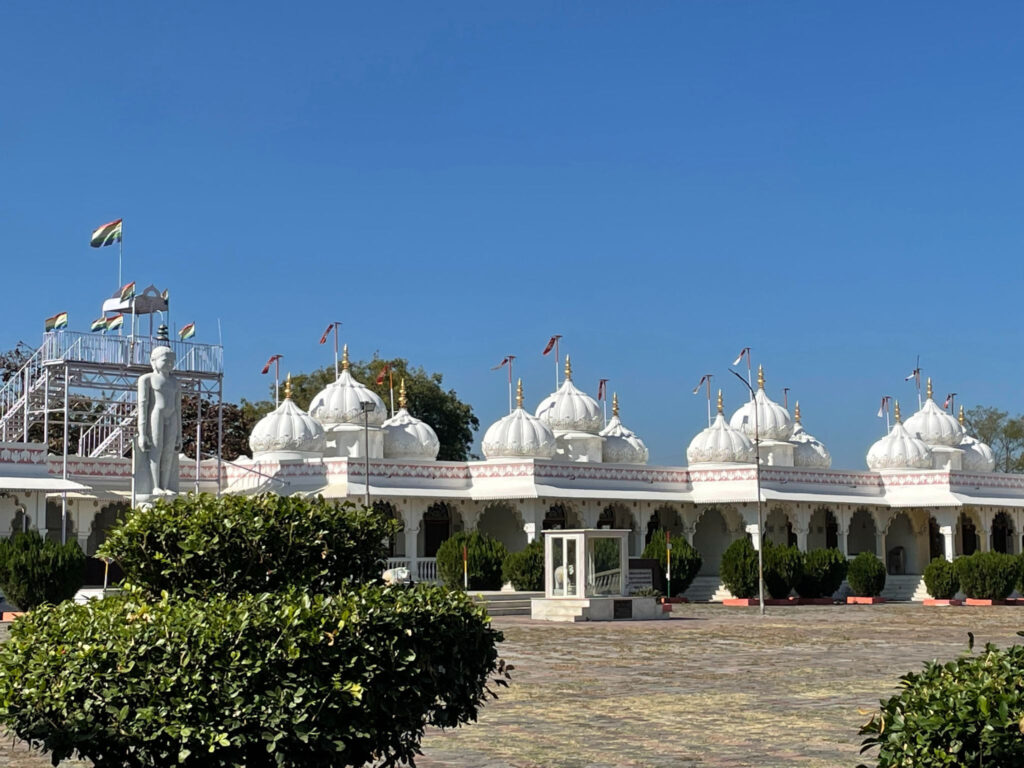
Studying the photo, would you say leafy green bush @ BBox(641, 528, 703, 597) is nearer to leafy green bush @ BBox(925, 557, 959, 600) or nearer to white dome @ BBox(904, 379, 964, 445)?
leafy green bush @ BBox(925, 557, 959, 600)

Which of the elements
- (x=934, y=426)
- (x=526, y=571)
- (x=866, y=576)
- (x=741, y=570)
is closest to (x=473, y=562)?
(x=526, y=571)

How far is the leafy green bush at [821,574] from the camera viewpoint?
125 feet

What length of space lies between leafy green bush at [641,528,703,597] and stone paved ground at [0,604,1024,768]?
1095cm

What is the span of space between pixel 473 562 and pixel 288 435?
8.07 meters

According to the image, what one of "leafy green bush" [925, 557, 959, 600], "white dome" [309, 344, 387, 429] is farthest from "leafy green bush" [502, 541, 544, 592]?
"leafy green bush" [925, 557, 959, 600]

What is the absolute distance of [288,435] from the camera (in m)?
40.1

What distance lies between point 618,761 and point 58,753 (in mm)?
4252

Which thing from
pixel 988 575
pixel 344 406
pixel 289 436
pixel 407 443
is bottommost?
pixel 988 575

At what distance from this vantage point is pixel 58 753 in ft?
22.0

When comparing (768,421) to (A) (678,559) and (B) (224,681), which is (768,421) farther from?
(B) (224,681)

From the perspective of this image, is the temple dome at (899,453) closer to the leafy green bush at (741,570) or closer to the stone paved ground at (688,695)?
the leafy green bush at (741,570)

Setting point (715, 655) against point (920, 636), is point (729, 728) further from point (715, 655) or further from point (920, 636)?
point (920, 636)

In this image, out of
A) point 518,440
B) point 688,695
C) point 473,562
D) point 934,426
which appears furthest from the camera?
point 934,426

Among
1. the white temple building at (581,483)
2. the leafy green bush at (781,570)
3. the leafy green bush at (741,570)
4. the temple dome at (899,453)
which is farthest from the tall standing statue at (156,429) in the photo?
the temple dome at (899,453)
